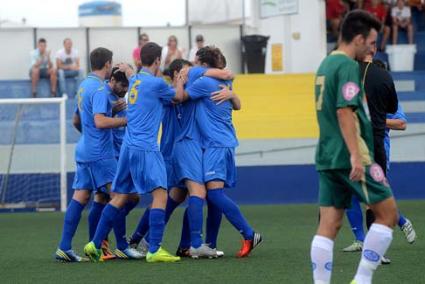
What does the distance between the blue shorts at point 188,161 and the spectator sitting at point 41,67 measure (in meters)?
13.0

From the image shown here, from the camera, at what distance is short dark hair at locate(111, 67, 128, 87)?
1085 centimetres

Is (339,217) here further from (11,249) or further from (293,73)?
(293,73)

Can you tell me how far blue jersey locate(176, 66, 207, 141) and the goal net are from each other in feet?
25.0

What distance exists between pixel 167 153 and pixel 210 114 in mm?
552

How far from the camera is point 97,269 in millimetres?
10055

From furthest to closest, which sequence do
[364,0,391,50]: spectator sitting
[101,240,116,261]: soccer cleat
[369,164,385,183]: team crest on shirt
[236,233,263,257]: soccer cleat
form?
[364,0,391,50]: spectator sitting < [101,240,116,261]: soccer cleat < [236,233,263,257]: soccer cleat < [369,164,385,183]: team crest on shirt

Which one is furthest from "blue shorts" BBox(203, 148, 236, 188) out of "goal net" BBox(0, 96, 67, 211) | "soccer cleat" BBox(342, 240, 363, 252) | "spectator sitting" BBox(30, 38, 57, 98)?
"spectator sitting" BBox(30, 38, 57, 98)

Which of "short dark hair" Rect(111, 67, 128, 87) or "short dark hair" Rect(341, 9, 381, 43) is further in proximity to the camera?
"short dark hair" Rect(111, 67, 128, 87)

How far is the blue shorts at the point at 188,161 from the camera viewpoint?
424 inches

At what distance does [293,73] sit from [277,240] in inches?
515

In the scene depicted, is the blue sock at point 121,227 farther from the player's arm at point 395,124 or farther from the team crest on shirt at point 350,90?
the team crest on shirt at point 350,90

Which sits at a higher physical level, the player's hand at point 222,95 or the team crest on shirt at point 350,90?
the team crest on shirt at point 350,90

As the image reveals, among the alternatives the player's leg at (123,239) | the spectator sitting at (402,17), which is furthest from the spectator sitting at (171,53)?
the player's leg at (123,239)

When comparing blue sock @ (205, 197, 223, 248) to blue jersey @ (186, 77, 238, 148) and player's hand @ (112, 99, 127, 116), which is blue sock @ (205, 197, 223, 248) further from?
player's hand @ (112, 99, 127, 116)
